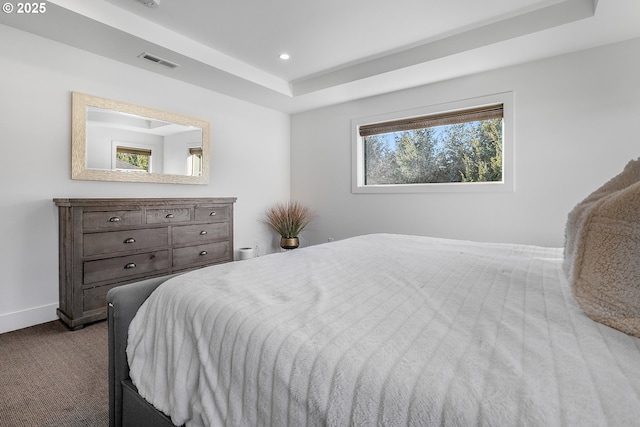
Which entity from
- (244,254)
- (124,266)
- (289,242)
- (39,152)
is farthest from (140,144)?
(289,242)

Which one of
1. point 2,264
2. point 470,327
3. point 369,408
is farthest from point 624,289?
point 2,264

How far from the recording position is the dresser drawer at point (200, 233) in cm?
310

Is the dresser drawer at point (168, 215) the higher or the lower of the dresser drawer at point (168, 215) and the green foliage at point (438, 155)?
the lower

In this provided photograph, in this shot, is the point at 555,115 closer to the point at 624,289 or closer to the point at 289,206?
the point at 624,289

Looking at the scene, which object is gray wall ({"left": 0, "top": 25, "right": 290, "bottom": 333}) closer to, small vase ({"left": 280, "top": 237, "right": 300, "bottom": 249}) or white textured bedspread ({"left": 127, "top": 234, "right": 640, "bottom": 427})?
small vase ({"left": 280, "top": 237, "right": 300, "bottom": 249})

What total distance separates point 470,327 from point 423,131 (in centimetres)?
349

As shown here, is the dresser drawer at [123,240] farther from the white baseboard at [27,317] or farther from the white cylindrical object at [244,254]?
the white cylindrical object at [244,254]

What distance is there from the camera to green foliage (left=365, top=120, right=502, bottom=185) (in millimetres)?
3379

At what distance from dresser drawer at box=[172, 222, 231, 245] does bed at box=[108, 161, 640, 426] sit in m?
2.03

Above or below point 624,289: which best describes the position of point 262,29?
above

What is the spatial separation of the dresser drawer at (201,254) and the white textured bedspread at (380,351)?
2.08 metres

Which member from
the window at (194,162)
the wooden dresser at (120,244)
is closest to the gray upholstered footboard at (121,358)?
the wooden dresser at (120,244)

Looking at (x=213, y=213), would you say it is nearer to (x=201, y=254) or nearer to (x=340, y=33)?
(x=201, y=254)

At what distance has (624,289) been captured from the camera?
2.36 feet
